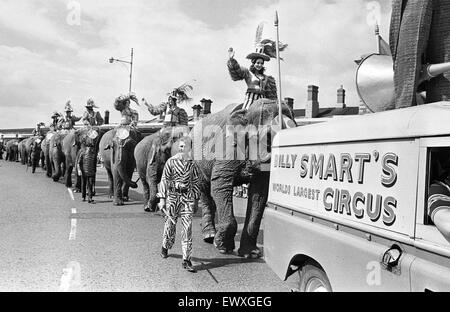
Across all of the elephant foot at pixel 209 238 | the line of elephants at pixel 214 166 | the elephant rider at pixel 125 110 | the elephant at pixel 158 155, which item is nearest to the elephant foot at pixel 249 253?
the line of elephants at pixel 214 166

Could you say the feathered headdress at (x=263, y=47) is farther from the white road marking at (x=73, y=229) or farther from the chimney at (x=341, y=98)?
the chimney at (x=341, y=98)

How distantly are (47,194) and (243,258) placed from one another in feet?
31.8

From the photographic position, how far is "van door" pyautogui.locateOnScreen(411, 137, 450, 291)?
2.15 metres

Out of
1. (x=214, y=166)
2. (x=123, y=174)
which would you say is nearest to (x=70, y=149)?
(x=123, y=174)

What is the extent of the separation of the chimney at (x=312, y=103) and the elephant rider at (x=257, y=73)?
2383cm

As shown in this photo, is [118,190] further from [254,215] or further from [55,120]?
[55,120]

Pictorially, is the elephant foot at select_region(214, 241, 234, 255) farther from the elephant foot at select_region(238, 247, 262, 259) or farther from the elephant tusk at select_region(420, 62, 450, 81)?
the elephant tusk at select_region(420, 62, 450, 81)

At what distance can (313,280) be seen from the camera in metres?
3.39

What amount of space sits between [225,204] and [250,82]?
7.50ft

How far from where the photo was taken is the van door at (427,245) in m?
2.15

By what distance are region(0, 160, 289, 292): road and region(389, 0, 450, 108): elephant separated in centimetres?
270
